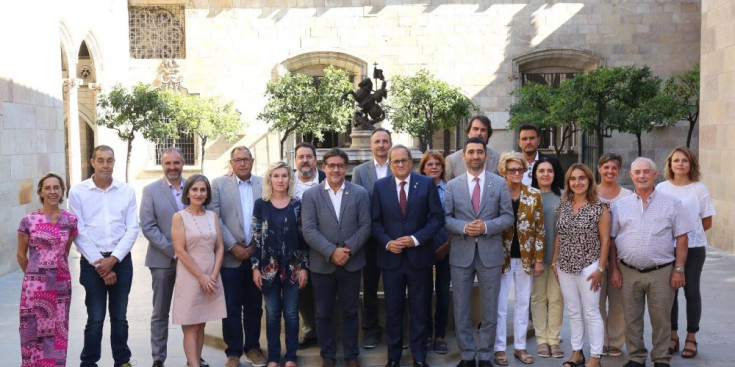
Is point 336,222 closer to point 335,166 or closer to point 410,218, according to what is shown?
point 335,166

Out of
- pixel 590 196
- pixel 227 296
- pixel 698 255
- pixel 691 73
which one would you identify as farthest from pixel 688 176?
pixel 691 73

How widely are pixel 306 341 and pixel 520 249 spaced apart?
6.57ft

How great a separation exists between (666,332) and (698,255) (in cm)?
81

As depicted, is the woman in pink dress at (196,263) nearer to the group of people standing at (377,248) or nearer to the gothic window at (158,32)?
the group of people standing at (377,248)

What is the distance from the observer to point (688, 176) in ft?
20.8

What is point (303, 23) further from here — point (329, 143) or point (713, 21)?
point (713, 21)

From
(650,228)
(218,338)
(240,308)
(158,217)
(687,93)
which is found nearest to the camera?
(650,228)

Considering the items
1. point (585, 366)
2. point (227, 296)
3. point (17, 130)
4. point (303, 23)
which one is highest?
point (303, 23)

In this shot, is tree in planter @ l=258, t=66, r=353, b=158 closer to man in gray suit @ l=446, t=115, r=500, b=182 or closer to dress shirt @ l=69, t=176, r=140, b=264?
man in gray suit @ l=446, t=115, r=500, b=182

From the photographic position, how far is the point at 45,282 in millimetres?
5395

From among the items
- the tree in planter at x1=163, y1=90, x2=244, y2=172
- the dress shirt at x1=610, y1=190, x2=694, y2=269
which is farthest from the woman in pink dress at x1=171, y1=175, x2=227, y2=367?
the tree in planter at x1=163, y1=90, x2=244, y2=172

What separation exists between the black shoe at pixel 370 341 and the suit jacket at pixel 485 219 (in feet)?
3.65

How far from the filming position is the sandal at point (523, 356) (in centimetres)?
615

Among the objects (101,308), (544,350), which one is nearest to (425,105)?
(544,350)
